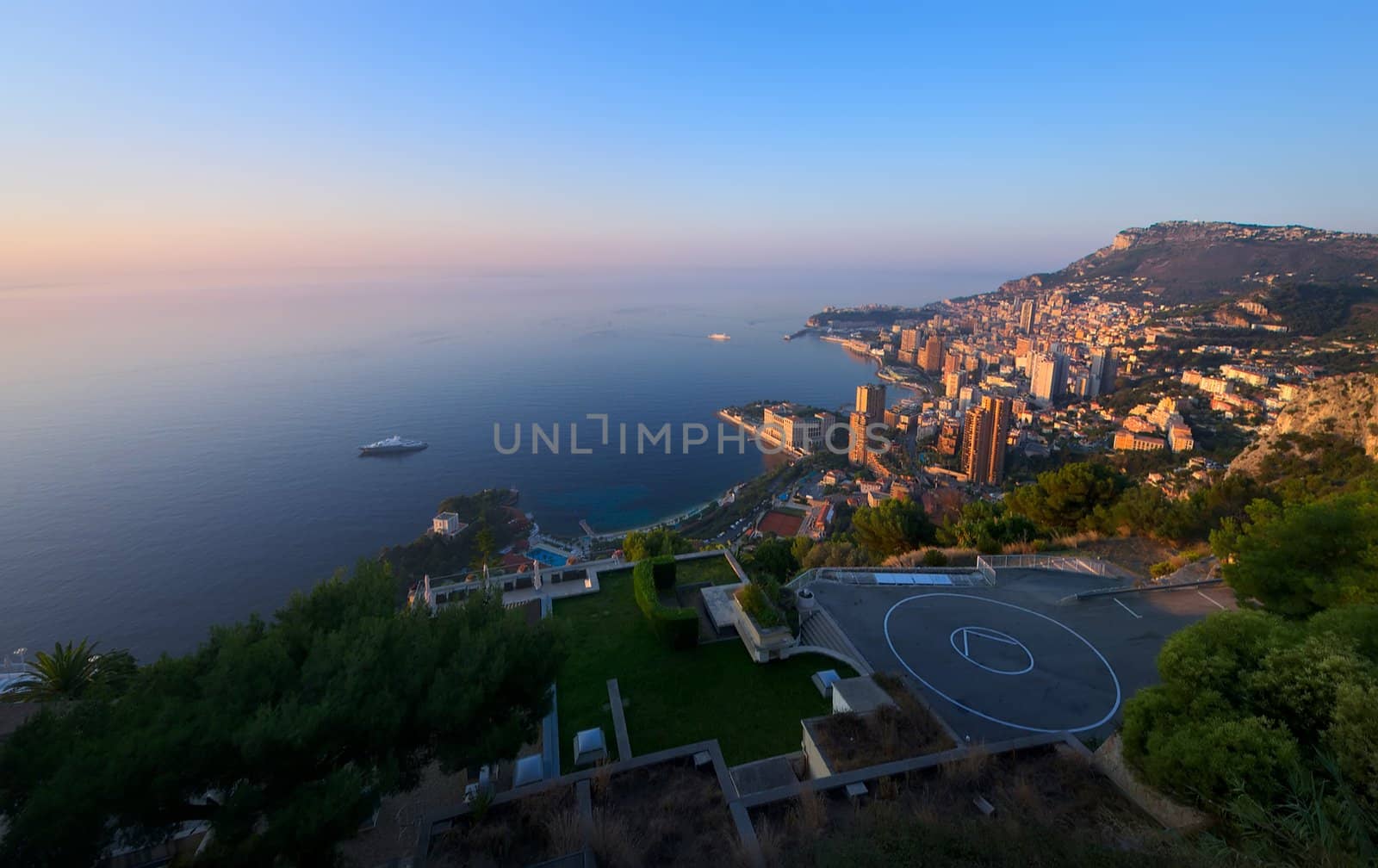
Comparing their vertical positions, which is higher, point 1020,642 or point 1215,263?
point 1215,263

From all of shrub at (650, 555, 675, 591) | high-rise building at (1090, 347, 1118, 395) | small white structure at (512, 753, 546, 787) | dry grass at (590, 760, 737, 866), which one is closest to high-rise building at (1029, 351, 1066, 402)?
high-rise building at (1090, 347, 1118, 395)

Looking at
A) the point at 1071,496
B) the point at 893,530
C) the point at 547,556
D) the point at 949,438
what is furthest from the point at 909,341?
the point at 893,530

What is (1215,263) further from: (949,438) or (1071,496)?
(1071,496)

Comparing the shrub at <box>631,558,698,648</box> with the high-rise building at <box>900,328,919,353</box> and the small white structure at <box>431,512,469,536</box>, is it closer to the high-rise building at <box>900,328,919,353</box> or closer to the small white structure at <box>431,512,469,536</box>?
the small white structure at <box>431,512,469,536</box>

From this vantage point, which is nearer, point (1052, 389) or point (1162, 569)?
point (1162, 569)

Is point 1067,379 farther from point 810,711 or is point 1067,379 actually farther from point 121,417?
point 121,417
